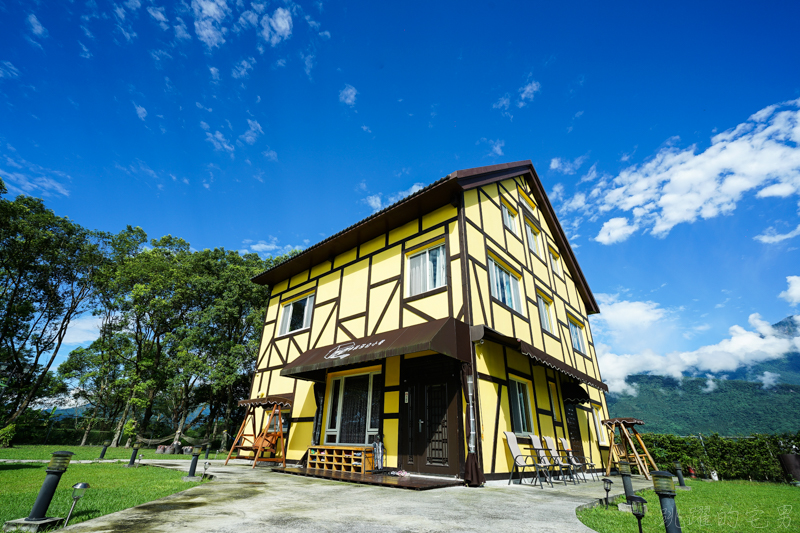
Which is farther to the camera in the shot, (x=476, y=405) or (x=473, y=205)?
(x=473, y=205)

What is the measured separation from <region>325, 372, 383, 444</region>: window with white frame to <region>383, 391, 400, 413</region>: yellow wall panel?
0.19 metres

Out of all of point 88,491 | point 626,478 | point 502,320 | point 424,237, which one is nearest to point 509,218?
point 424,237

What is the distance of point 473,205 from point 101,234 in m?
24.1

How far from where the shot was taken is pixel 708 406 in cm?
4766

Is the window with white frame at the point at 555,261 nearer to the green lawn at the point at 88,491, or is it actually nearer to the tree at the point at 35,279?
the green lawn at the point at 88,491

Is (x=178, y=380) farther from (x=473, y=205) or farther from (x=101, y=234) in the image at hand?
(x=473, y=205)

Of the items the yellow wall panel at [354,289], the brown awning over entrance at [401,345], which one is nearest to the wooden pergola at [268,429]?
the brown awning over entrance at [401,345]

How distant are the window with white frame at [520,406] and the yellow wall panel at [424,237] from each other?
411 cm

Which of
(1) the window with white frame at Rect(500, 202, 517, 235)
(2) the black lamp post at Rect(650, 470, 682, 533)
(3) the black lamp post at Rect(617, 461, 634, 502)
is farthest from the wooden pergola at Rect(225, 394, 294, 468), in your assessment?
(2) the black lamp post at Rect(650, 470, 682, 533)

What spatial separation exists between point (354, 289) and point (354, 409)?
332 cm

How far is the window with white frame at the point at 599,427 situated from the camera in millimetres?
13699

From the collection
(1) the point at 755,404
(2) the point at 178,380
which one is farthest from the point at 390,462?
(1) the point at 755,404

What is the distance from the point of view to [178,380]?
60.5ft

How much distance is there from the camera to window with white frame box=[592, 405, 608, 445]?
13699mm
